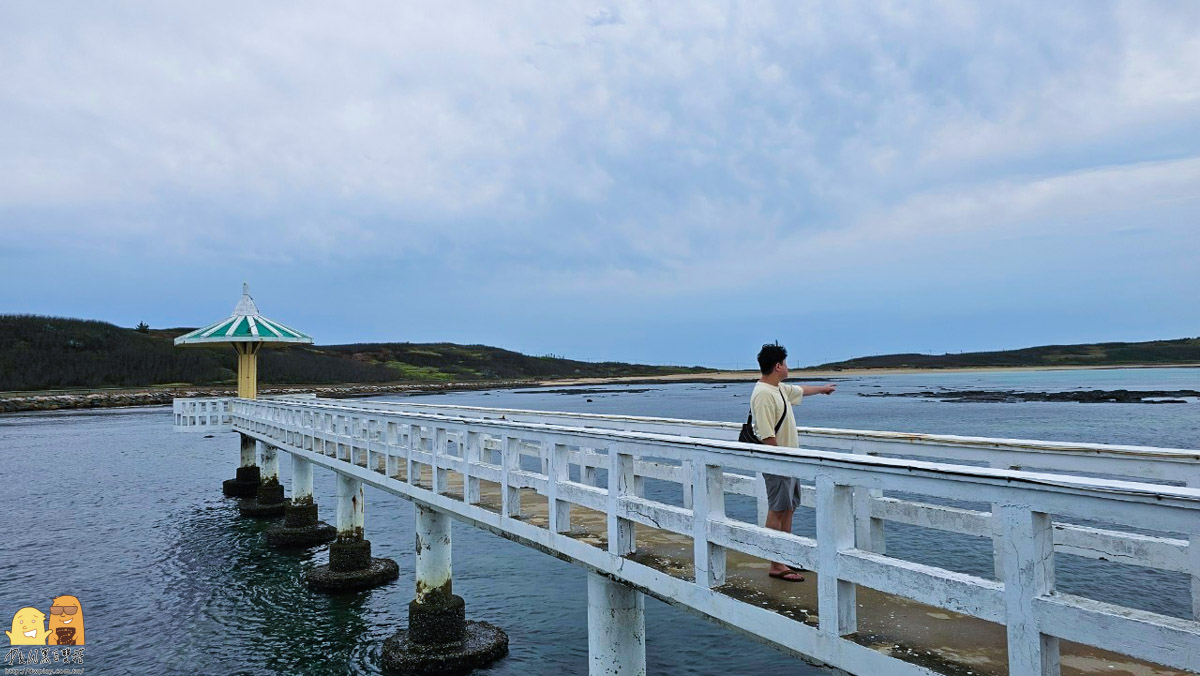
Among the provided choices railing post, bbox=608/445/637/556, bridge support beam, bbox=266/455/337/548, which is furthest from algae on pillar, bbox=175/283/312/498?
railing post, bbox=608/445/637/556

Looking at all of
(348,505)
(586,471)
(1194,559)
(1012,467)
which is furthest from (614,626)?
(348,505)

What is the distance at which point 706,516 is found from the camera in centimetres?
598

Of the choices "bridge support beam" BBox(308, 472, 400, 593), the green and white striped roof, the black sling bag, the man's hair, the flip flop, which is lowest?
"bridge support beam" BBox(308, 472, 400, 593)

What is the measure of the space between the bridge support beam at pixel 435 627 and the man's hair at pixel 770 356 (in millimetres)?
8078

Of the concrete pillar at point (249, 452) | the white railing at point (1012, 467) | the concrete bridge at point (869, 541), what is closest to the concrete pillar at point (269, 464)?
the concrete pillar at point (249, 452)

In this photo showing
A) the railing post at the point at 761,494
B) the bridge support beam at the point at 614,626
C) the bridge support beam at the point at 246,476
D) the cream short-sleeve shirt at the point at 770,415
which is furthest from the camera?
the bridge support beam at the point at 246,476

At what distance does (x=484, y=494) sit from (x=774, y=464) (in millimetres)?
6716

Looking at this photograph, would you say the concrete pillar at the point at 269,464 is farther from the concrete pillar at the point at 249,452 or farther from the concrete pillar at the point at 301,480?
the concrete pillar at the point at 301,480

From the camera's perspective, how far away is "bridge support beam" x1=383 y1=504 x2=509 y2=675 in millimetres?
13078

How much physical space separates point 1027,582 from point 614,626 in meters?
5.07

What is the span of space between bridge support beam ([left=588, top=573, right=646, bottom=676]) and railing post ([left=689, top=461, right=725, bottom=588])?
7.22 ft

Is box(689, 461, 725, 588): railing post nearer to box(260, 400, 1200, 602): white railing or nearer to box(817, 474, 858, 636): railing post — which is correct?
box(260, 400, 1200, 602): white railing

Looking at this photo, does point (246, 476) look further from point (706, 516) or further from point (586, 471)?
point (706, 516)

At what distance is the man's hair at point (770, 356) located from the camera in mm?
6582
